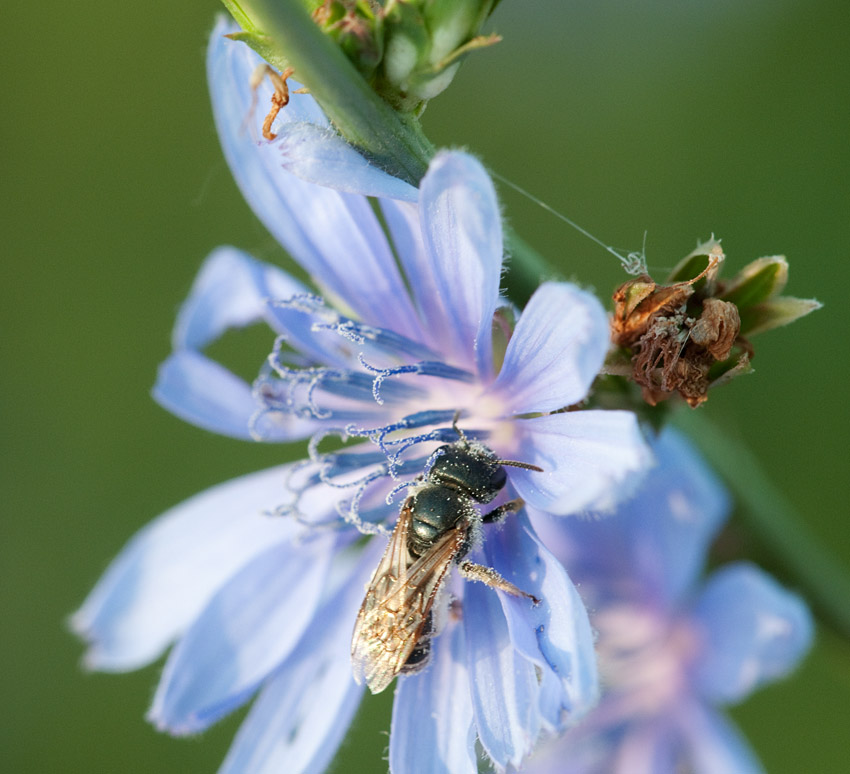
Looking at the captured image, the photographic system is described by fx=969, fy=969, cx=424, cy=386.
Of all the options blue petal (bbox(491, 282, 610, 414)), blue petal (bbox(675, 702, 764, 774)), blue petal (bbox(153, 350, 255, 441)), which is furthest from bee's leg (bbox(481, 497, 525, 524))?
blue petal (bbox(675, 702, 764, 774))

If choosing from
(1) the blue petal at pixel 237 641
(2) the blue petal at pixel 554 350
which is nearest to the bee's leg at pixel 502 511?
(2) the blue petal at pixel 554 350

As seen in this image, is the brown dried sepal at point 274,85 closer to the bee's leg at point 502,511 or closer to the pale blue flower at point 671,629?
the bee's leg at point 502,511

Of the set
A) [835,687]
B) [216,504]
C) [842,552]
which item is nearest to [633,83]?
[842,552]

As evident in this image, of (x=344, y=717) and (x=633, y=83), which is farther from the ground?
(x=344, y=717)

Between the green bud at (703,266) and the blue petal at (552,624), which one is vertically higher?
the green bud at (703,266)

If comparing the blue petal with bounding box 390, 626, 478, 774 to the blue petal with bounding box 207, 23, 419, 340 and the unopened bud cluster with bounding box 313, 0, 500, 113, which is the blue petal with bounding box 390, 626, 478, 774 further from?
the unopened bud cluster with bounding box 313, 0, 500, 113

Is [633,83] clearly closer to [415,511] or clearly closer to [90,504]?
[90,504]

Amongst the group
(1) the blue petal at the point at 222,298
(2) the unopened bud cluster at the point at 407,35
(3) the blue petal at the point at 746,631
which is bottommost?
(3) the blue petal at the point at 746,631
